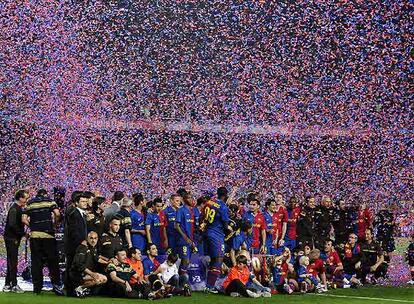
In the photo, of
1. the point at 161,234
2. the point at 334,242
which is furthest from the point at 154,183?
the point at 161,234

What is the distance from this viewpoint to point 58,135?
90.1 ft

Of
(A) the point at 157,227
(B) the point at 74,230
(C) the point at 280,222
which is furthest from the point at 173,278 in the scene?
(C) the point at 280,222

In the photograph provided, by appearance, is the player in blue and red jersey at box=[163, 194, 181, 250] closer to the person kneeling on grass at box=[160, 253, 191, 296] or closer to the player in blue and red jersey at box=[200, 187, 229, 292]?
the player in blue and red jersey at box=[200, 187, 229, 292]

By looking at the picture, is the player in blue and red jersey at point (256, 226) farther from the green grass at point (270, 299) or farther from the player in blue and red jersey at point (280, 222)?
the green grass at point (270, 299)

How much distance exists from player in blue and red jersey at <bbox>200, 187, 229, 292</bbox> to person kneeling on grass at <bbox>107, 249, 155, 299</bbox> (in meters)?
1.56

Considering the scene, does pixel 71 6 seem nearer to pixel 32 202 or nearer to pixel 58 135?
pixel 58 135

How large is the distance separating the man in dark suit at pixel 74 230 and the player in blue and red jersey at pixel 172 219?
197 cm

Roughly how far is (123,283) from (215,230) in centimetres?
198

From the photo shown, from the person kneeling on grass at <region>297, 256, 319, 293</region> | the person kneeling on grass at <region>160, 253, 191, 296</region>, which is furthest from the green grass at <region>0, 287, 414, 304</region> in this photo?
the person kneeling on grass at <region>297, 256, 319, 293</region>

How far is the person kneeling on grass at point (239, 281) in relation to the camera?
46.0 ft

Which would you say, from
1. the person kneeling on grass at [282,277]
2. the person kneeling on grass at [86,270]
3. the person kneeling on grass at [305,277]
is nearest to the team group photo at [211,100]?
the person kneeling on grass at [305,277]

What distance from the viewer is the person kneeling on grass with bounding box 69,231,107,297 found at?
42.5 ft

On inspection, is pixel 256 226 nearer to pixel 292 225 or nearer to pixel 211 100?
pixel 292 225

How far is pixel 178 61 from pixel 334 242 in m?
16.1
